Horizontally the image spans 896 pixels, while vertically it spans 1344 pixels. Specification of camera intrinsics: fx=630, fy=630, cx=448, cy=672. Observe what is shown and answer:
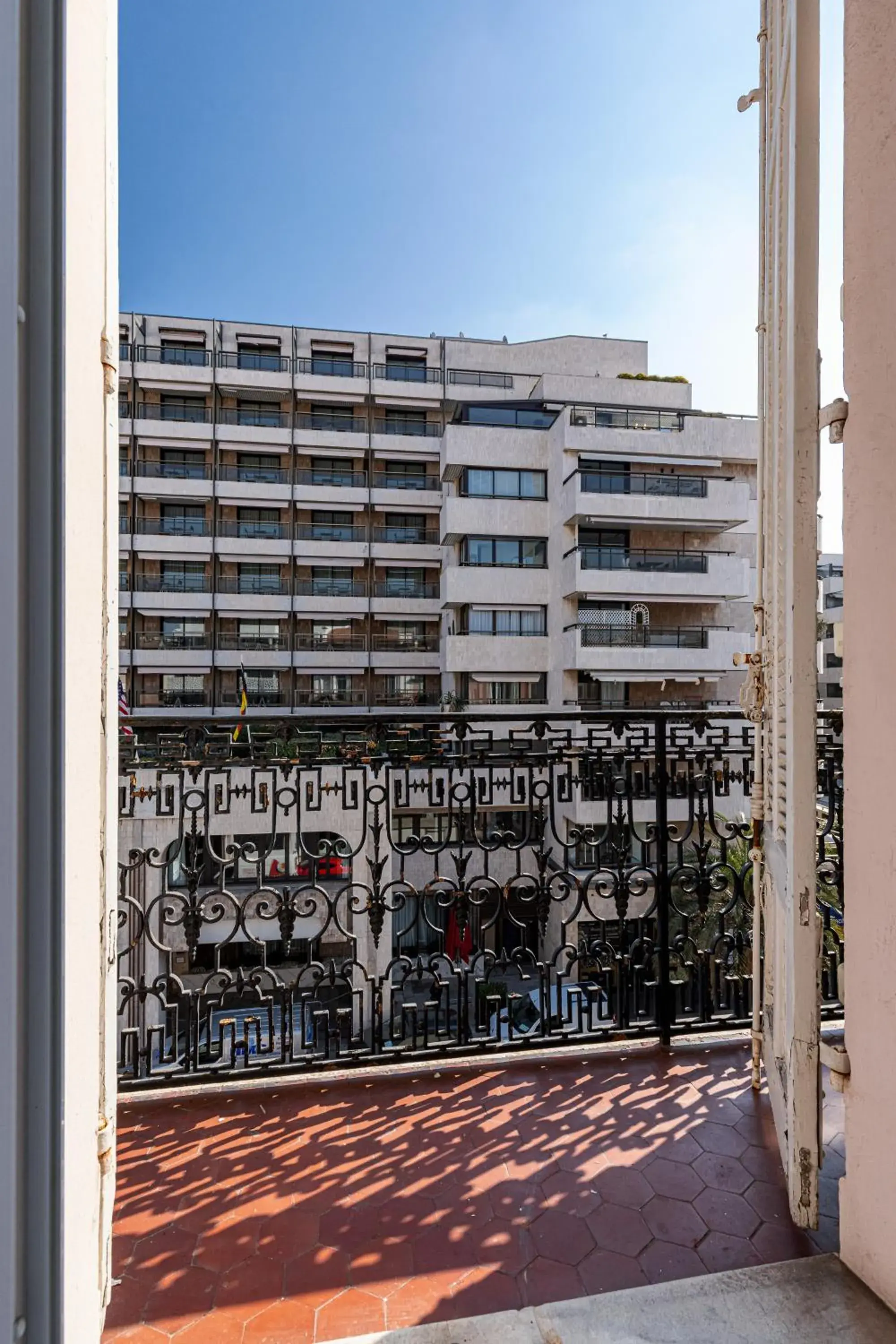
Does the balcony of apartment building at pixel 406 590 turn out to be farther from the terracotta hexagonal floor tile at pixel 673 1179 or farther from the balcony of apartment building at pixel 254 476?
the terracotta hexagonal floor tile at pixel 673 1179

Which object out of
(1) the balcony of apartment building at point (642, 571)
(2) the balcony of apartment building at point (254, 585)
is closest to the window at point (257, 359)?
(2) the balcony of apartment building at point (254, 585)

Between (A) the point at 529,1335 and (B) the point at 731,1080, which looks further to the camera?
(B) the point at 731,1080

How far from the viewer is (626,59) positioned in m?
3.38

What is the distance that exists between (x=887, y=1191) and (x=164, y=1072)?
181cm

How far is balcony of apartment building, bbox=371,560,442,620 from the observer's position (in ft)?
65.5

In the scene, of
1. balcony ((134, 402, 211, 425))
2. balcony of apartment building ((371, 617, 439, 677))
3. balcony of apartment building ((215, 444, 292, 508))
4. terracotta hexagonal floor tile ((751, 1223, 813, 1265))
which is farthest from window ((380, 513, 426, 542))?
terracotta hexagonal floor tile ((751, 1223, 813, 1265))

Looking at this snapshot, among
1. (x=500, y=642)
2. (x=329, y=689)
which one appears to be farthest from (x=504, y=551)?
(x=329, y=689)

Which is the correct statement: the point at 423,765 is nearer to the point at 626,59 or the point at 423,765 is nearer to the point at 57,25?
the point at 57,25

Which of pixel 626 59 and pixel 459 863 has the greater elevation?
pixel 626 59

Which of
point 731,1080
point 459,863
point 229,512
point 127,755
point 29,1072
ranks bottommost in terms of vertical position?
point 731,1080

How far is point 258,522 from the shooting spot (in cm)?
1984

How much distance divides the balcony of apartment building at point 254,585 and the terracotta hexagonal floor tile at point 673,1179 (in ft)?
62.1

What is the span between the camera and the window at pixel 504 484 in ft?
60.2

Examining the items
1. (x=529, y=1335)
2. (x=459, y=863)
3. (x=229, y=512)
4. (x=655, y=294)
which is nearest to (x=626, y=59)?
(x=459, y=863)
